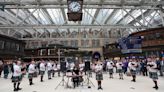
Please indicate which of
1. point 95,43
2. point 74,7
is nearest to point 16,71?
point 74,7

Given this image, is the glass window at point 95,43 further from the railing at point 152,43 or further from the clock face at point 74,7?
the clock face at point 74,7

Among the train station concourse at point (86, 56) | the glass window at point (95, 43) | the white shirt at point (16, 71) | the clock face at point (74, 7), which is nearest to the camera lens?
the clock face at point (74, 7)

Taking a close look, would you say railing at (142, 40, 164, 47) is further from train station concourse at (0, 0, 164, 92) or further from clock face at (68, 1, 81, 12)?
clock face at (68, 1, 81, 12)

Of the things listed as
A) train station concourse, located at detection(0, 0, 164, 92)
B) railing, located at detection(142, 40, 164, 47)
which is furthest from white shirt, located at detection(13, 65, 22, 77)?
railing, located at detection(142, 40, 164, 47)

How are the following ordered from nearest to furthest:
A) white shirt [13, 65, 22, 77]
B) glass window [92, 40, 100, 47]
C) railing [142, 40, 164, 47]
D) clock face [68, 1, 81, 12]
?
clock face [68, 1, 81, 12] → white shirt [13, 65, 22, 77] → railing [142, 40, 164, 47] → glass window [92, 40, 100, 47]

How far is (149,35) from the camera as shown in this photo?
17.7 m

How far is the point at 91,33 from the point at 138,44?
70.2ft

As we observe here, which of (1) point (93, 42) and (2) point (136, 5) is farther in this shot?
(1) point (93, 42)

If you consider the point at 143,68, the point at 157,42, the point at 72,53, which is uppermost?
the point at 157,42

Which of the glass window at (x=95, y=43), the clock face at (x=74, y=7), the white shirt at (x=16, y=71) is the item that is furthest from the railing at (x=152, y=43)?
the glass window at (x=95, y=43)

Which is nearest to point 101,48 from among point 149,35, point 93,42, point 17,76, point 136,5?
point 93,42

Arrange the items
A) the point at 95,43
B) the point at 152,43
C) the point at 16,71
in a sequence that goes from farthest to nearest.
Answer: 1. the point at 95,43
2. the point at 152,43
3. the point at 16,71

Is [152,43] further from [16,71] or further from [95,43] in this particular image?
[95,43]

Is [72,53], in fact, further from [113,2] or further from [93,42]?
[93,42]
